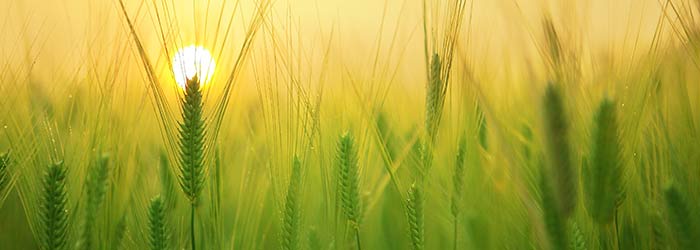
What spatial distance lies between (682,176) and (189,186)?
31.2 inches

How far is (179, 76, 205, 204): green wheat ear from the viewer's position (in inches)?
40.4

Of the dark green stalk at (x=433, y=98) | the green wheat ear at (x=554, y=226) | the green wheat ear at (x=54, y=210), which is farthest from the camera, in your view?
the dark green stalk at (x=433, y=98)

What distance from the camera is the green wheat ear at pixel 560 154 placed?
34.4 inches

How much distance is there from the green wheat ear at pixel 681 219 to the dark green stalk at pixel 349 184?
0.46 m

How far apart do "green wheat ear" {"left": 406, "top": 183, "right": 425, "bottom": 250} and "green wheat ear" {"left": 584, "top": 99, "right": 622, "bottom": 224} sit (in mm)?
248

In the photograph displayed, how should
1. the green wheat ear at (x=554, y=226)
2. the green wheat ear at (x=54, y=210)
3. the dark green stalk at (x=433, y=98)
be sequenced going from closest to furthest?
1. the green wheat ear at (x=554, y=226)
2. the green wheat ear at (x=54, y=210)
3. the dark green stalk at (x=433, y=98)

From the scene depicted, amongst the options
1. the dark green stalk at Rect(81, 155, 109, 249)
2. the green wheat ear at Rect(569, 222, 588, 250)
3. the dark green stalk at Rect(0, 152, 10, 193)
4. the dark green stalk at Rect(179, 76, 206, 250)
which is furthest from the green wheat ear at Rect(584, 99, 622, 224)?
the dark green stalk at Rect(0, 152, 10, 193)

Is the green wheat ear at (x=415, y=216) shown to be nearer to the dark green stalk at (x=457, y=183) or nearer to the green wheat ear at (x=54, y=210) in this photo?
the dark green stalk at (x=457, y=183)


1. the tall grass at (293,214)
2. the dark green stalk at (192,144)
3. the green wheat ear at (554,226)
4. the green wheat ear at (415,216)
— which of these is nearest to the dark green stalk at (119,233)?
the dark green stalk at (192,144)

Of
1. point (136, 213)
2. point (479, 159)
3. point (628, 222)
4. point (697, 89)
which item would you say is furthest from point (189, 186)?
point (697, 89)

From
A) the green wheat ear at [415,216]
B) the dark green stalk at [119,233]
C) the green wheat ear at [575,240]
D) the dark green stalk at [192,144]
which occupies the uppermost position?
the dark green stalk at [192,144]

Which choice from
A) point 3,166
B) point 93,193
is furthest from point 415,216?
point 3,166

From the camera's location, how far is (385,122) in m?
1.71

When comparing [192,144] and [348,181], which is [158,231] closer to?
[192,144]
